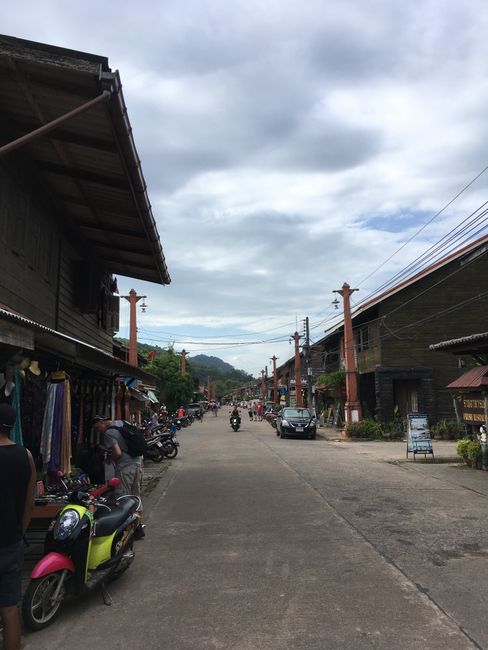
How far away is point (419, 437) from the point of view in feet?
55.2

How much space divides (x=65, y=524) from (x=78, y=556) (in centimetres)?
30

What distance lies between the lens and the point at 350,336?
2805 centimetres

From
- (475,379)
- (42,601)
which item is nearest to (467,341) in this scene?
(475,379)

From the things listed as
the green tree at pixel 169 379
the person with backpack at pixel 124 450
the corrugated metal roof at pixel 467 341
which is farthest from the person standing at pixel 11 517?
the green tree at pixel 169 379

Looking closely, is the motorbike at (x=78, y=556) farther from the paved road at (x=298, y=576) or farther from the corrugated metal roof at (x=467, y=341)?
the corrugated metal roof at (x=467, y=341)

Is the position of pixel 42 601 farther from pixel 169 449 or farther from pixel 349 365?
pixel 349 365

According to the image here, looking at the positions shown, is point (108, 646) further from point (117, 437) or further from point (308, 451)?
point (308, 451)

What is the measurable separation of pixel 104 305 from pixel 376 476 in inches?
318

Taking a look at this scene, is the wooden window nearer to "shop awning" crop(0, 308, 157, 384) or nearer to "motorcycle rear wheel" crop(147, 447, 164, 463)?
"motorcycle rear wheel" crop(147, 447, 164, 463)

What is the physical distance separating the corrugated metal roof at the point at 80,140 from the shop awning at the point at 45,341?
2523 millimetres

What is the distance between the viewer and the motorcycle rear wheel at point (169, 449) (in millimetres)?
17230

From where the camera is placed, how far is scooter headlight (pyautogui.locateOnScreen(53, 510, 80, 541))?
4496 millimetres

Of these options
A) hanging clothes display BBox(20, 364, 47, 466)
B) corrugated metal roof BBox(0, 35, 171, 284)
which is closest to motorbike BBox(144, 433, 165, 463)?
corrugated metal roof BBox(0, 35, 171, 284)

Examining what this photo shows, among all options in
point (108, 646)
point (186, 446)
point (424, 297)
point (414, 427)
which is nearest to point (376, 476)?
point (414, 427)
